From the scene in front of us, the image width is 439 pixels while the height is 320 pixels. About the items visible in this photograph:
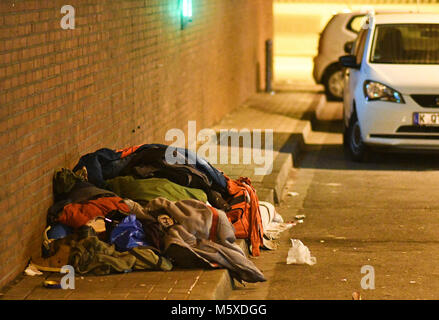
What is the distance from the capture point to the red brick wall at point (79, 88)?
5.82 metres

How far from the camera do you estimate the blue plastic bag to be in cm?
617

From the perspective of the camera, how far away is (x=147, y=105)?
9.50 meters

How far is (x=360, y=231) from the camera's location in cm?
784

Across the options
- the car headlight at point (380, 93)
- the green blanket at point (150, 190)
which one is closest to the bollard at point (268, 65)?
the car headlight at point (380, 93)

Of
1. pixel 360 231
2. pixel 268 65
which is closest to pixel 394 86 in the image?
pixel 360 231

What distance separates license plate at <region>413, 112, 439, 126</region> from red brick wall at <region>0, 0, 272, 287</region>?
2.71m

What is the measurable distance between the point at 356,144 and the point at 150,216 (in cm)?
545

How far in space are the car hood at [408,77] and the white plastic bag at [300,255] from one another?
14.2 feet

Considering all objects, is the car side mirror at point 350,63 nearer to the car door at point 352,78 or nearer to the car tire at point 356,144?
the car door at point 352,78

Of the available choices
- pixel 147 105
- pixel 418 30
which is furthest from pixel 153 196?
pixel 418 30

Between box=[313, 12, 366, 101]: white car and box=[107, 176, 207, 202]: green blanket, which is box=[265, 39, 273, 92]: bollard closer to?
box=[313, 12, 366, 101]: white car

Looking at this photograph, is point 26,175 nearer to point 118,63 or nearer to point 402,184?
point 118,63
